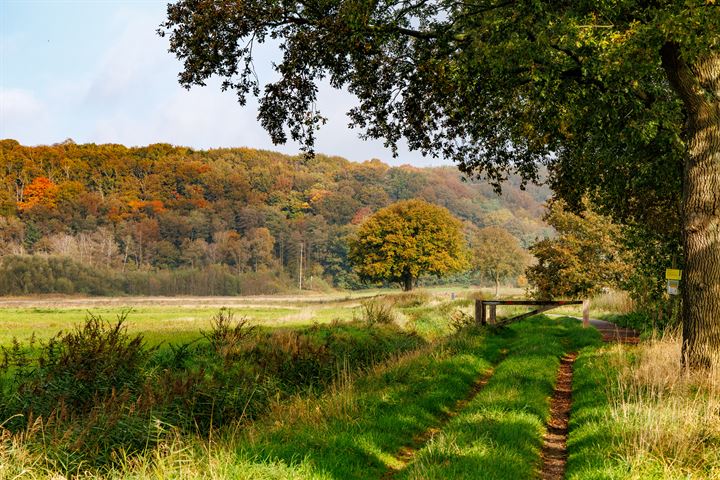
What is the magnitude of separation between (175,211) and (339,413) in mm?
107707

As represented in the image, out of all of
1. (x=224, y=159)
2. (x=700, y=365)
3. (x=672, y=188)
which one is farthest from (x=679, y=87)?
(x=224, y=159)

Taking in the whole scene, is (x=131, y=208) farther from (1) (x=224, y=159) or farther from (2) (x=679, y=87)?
(2) (x=679, y=87)

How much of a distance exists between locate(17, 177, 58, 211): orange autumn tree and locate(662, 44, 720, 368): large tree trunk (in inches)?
4242

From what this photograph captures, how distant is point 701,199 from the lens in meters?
11.2

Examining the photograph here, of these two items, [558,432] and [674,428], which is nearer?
[674,428]

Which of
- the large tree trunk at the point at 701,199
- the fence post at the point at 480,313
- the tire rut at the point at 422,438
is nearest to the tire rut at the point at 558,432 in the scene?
the tire rut at the point at 422,438

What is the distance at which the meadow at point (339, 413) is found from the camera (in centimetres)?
720

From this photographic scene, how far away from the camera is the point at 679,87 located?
11.3 metres

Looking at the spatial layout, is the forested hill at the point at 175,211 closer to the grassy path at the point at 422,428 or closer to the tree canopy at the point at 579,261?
the tree canopy at the point at 579,261

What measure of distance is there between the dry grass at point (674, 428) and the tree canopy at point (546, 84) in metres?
1.37

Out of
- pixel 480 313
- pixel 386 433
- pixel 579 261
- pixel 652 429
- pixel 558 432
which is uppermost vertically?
pixel 579 261

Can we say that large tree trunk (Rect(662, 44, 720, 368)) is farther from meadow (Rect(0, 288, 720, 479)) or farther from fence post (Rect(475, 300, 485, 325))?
fence post (Rect(475, 300, 485, 325))

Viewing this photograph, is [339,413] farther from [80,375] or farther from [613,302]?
[613,302]

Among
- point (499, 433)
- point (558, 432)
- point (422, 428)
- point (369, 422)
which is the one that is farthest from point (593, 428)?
point (369, 422)
